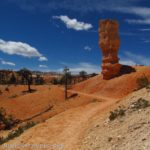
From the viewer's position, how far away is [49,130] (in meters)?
25.3

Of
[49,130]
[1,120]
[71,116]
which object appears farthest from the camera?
[1,120]

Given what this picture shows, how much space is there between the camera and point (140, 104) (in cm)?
2102

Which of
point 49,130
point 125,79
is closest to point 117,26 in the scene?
point 125,79

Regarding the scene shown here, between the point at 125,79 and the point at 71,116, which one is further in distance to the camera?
the point at 125,79

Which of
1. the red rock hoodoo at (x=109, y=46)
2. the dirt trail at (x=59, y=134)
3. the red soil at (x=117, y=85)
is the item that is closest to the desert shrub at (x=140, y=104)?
the dirt trail at (x=59, y=134)

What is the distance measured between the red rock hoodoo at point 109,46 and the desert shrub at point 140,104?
3532cm

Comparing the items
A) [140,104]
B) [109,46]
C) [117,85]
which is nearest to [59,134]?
[140,104]

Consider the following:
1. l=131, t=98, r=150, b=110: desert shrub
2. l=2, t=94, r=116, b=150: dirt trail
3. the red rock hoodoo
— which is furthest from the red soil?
l=131, t=98, r=150, b=110: desert shrub

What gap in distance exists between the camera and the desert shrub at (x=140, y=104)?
66.3 ft

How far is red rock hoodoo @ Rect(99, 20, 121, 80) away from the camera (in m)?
57.3

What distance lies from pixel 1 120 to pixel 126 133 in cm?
3184

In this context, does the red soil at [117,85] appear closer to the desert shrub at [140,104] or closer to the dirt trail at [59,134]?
the dirt trail at [59,134]

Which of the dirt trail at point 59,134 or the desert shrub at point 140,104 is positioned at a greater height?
the desert shrub at point 140,104

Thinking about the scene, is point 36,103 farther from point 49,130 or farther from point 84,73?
point 84,73
